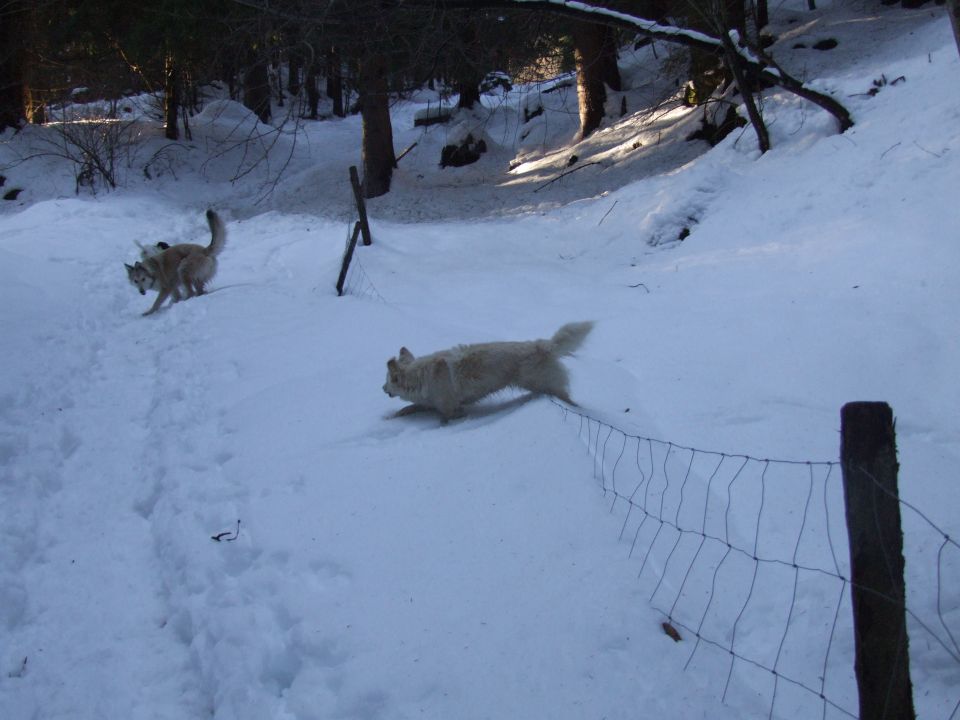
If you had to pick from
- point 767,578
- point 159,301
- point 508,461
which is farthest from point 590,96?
point 767,578

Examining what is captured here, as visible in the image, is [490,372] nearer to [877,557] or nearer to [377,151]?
[877,557]

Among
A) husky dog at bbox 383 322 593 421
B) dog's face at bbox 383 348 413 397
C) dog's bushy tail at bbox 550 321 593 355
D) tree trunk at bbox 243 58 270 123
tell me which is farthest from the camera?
tree trunk at bbox 243 58 270 123

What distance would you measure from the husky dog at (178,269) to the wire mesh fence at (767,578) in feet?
29.7

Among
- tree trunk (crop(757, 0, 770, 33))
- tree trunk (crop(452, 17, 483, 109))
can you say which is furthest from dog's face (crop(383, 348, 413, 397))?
tree trunk (crop(757, 0, 770, 33))

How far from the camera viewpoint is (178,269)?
1209 cm

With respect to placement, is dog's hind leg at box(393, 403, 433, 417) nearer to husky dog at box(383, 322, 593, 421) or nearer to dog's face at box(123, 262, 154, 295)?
husky dog at box(383, 322, 593, 421)

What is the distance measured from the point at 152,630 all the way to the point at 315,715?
1273mm

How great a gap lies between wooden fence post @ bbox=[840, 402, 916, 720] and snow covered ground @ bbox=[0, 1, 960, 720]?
0.80m

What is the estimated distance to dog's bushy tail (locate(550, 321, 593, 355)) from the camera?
6.50 meters

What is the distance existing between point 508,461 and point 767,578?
6.55 feet

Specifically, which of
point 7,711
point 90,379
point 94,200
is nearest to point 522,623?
point 7,711

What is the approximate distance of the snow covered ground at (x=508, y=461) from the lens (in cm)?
354

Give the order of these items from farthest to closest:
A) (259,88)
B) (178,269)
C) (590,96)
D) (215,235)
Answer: (590,96)
(215,235)
(178,269)
(259,88)

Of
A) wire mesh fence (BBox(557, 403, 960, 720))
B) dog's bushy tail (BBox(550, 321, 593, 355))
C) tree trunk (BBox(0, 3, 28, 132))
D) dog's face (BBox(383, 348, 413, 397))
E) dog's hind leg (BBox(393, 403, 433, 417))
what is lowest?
dog's hind leg (BBox(393, 403, 433, 417))
